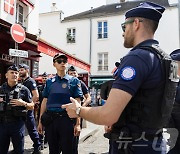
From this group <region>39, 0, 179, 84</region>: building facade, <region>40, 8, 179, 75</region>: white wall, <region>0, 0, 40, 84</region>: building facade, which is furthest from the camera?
<region>39, 0, 179, 84</region>: building facade

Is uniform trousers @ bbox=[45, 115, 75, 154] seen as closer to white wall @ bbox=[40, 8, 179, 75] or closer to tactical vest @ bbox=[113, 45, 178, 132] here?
tactical vest @ bbox=[113, 45, 178, 132]

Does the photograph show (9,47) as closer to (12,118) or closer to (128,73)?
(12,118)

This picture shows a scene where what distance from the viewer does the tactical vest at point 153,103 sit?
1727 millimetres

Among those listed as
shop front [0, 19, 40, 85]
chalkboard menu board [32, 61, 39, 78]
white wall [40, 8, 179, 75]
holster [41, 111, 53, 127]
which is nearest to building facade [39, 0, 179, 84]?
white wall [40, 8, 179, 75]

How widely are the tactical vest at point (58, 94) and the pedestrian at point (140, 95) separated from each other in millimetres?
1890

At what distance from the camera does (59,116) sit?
12.0 feet

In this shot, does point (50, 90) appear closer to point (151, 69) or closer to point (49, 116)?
point (49, 116)

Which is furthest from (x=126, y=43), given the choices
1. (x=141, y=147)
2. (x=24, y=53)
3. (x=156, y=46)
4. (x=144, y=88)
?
(x=24, y=53)

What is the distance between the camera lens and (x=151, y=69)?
67.0 inches

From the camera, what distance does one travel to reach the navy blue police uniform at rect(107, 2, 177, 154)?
1661mm

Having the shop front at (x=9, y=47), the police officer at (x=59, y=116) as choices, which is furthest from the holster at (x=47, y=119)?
the shop front at (x=9, y=47)

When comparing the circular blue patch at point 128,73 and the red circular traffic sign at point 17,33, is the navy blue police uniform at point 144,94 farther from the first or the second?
the red circular traffic sign at point 17,33

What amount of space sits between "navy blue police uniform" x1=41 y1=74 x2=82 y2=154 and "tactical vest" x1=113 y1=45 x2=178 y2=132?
6.53 feet

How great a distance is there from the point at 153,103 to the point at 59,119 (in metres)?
2.18
